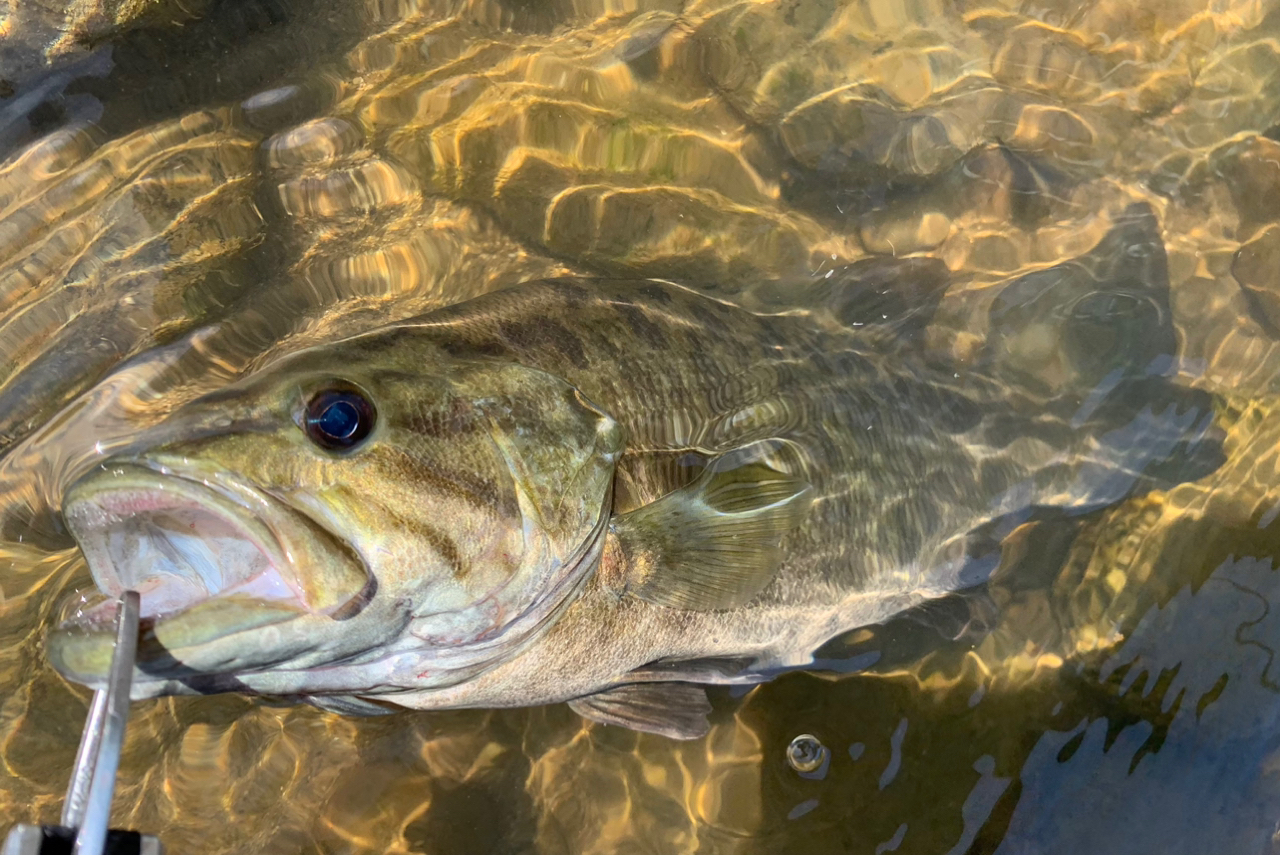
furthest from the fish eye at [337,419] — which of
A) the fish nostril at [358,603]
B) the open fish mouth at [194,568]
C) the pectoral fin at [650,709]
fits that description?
the pectoral fin at [650,709]

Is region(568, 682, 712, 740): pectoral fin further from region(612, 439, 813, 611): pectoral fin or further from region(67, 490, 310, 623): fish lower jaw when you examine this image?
region(67, 490, 310, 623): fish lower jaw

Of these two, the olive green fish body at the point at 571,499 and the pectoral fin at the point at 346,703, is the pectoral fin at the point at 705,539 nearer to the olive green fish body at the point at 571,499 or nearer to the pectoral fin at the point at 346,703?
the olive green fish body at the point at 571,499

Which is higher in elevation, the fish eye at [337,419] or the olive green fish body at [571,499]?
the fish eye at [337,419]

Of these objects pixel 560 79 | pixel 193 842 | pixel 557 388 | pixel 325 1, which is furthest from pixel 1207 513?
pixel 325 1

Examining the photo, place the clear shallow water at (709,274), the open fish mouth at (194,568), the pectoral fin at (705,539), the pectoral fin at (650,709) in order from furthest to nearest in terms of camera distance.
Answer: the clear shallow water at (709,274) < the pectoral fin at (650,709) < the pectoral fin at (705,539) < the open fish mouth at (194,568)

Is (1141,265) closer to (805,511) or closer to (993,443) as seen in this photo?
(993,443)

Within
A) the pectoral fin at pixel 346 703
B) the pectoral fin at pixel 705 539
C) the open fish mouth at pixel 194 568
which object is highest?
the open fish mouth at pixel 194 568

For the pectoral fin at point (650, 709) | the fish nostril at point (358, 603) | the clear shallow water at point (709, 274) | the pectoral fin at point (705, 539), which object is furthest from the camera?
the clear shallow water at point (709, 274)

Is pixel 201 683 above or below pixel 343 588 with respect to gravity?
below
